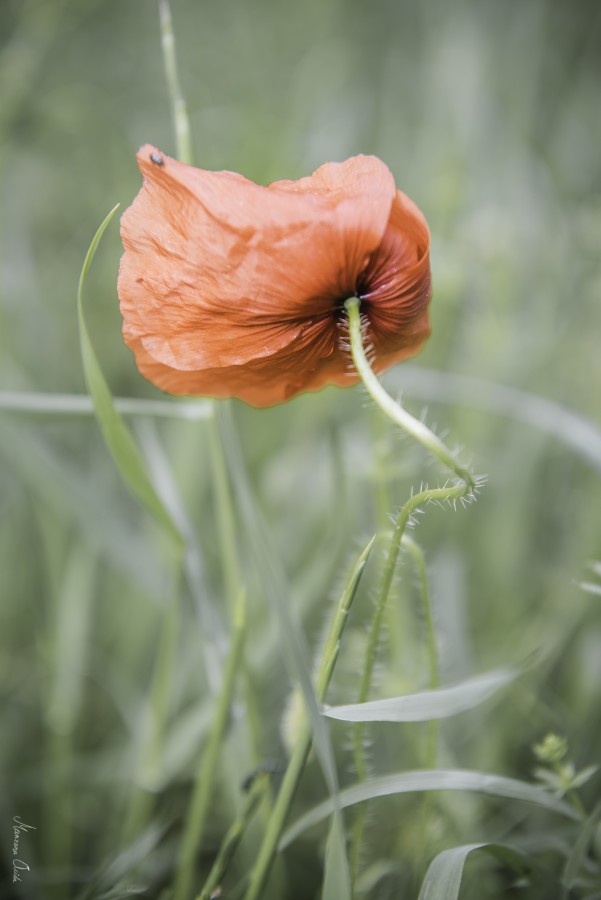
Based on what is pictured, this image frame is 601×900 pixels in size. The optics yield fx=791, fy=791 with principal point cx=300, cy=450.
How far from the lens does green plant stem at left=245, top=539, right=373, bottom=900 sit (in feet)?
1.63

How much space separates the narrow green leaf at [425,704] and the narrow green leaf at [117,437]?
0.80 ft

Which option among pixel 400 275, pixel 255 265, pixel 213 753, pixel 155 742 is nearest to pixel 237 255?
pixel 255 265

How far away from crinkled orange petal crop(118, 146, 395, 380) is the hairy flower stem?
50 mm

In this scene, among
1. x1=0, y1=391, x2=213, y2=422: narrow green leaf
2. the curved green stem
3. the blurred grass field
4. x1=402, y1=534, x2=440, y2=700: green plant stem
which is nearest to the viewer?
the curved green stem

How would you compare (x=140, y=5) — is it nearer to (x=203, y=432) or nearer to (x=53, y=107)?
(x=53, y=107)

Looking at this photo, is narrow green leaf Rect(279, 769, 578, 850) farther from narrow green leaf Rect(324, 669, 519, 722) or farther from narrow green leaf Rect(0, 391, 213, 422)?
narrow green leaf Rect(0, 391, 213, 422)

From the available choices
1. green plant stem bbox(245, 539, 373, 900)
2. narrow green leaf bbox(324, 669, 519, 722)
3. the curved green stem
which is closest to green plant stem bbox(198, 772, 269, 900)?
green plant stem bbox(245, 539, 373, 900)

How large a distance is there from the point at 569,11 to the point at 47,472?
2246mm

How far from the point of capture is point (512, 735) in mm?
921

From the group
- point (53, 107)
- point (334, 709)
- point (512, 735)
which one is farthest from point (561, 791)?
point (53, 107)
